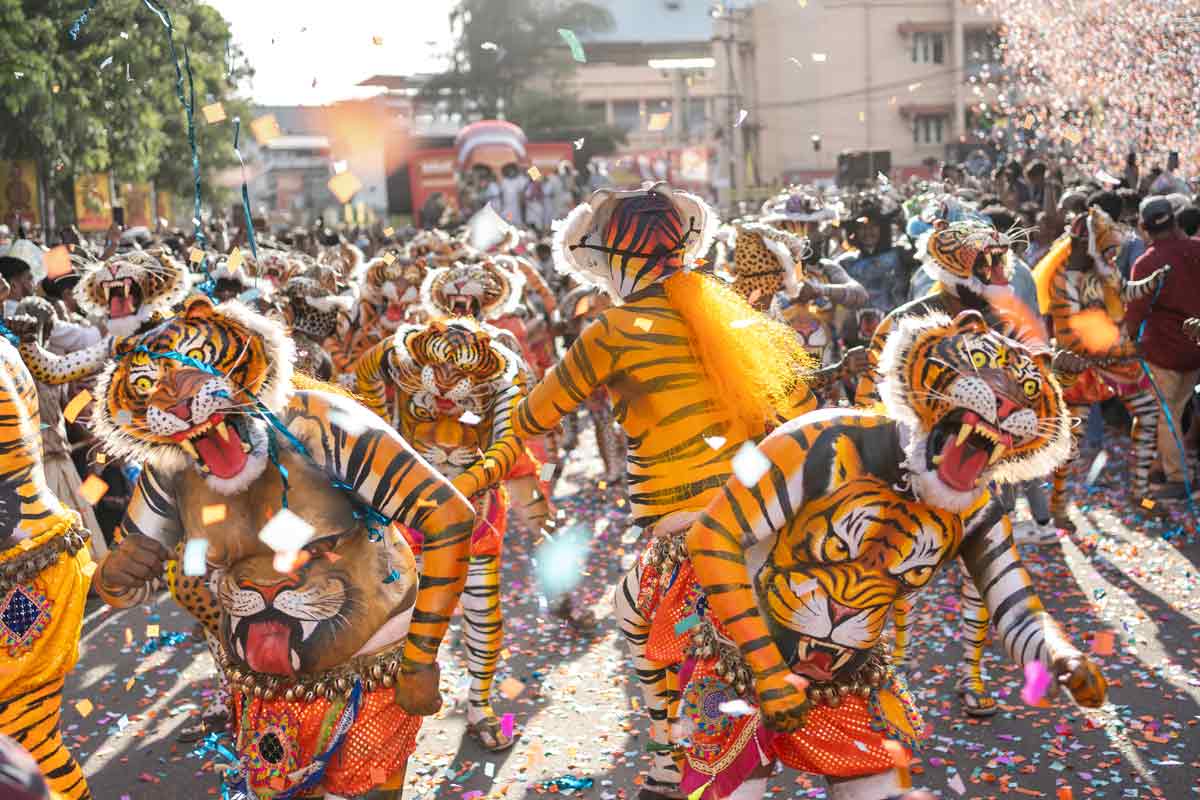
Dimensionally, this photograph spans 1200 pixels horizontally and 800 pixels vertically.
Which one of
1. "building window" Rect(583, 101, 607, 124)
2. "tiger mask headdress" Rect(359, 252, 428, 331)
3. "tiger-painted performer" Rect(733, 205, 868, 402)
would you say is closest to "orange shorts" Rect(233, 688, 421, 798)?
"tiger-painted performer" Rect(733, 205, 868, 402)

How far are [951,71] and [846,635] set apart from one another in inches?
2087

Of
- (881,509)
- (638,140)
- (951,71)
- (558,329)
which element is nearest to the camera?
(881,509)

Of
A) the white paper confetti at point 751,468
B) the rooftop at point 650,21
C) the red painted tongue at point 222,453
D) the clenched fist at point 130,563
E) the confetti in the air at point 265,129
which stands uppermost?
the rooftop at point 650,21

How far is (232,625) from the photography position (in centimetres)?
373

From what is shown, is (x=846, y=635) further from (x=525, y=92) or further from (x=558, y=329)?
(x=525, y=92)

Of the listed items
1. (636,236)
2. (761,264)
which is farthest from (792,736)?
(761,264)

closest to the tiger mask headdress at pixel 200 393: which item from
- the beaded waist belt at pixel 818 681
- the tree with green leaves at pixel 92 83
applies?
the beaded waist belt at pixel 818 681

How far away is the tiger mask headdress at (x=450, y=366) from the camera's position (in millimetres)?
5984

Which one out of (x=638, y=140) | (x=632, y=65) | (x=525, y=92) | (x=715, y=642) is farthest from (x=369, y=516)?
(x=632, y=65)

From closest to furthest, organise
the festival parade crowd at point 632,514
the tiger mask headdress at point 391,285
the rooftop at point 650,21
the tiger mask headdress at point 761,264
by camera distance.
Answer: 1. the festival parade crowd at point 632,514
2. the tiger mask headdress at point 761,264
3. the tiger mask headdress at point 391,285
4. the rooftop at point 650,21

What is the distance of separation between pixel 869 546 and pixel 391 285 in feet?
23.9

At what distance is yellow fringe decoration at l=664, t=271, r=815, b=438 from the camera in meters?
4.21

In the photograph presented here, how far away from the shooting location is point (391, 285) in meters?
10.2

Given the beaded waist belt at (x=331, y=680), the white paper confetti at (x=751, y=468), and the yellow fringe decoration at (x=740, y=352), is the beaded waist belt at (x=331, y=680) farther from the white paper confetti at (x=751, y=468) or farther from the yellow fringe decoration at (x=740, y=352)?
the yellow fringe decoration at (x=740, y=352)
